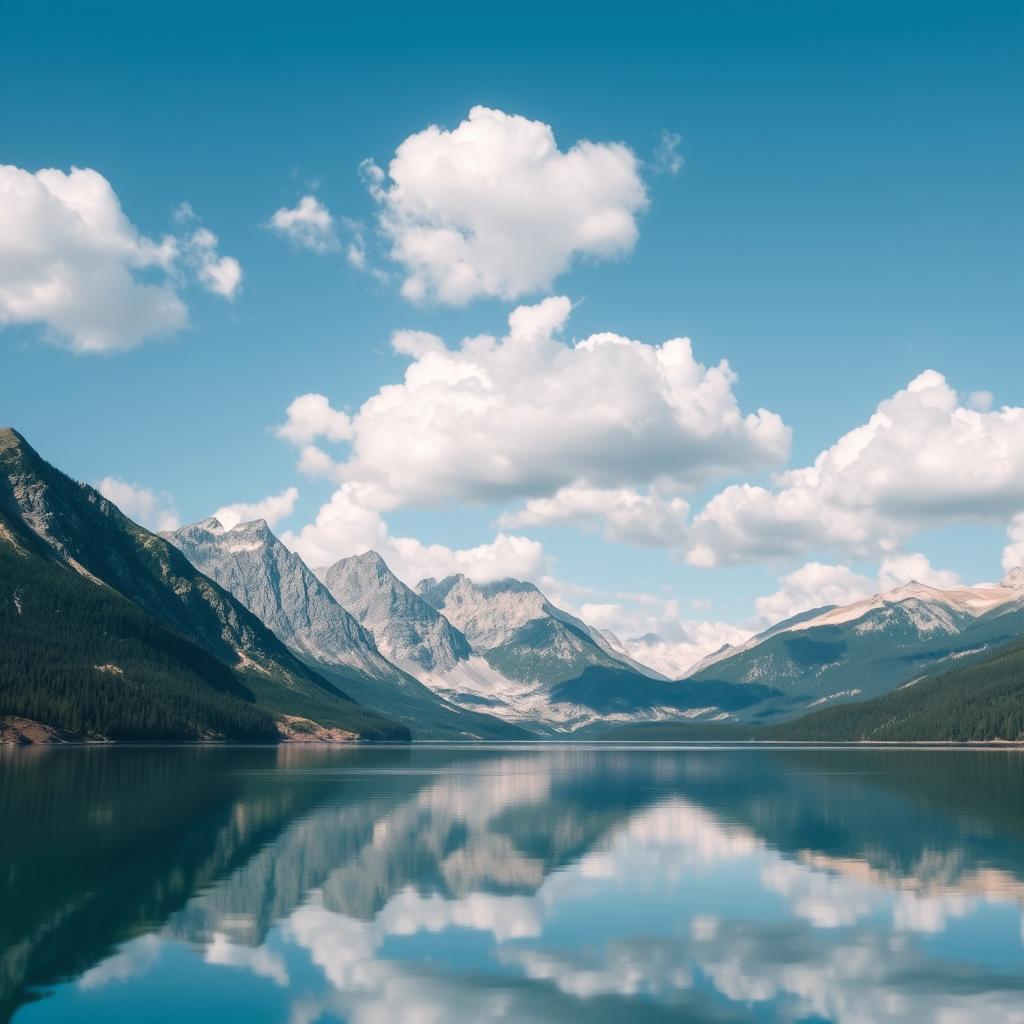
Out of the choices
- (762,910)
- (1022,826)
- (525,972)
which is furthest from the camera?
(1022,826)

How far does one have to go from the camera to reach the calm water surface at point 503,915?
119ft

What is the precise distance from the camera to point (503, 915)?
168ft

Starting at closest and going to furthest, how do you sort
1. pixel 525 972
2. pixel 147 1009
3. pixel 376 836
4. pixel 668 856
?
pixel 147 1009 < pixel 525 972 < pixel 668 856 < pixel 376 836

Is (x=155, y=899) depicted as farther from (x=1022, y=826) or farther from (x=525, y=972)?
(x=1022, y=826)

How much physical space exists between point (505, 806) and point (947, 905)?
66666mm

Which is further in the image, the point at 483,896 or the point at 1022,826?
the point at 1022,826

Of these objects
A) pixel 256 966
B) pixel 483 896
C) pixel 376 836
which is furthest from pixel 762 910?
pixel 376 836

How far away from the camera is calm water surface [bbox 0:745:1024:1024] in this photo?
36.3 metres

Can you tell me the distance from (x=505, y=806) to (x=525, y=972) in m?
76.1

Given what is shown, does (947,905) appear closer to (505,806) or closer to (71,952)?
(71,952)

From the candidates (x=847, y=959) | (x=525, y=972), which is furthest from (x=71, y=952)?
(x=847, y=959)

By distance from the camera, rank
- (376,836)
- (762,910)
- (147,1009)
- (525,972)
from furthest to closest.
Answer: (376,836)
(762,910)
(525,972)
(147,1009)

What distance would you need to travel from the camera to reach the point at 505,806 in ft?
378

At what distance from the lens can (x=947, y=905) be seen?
53.8 m
